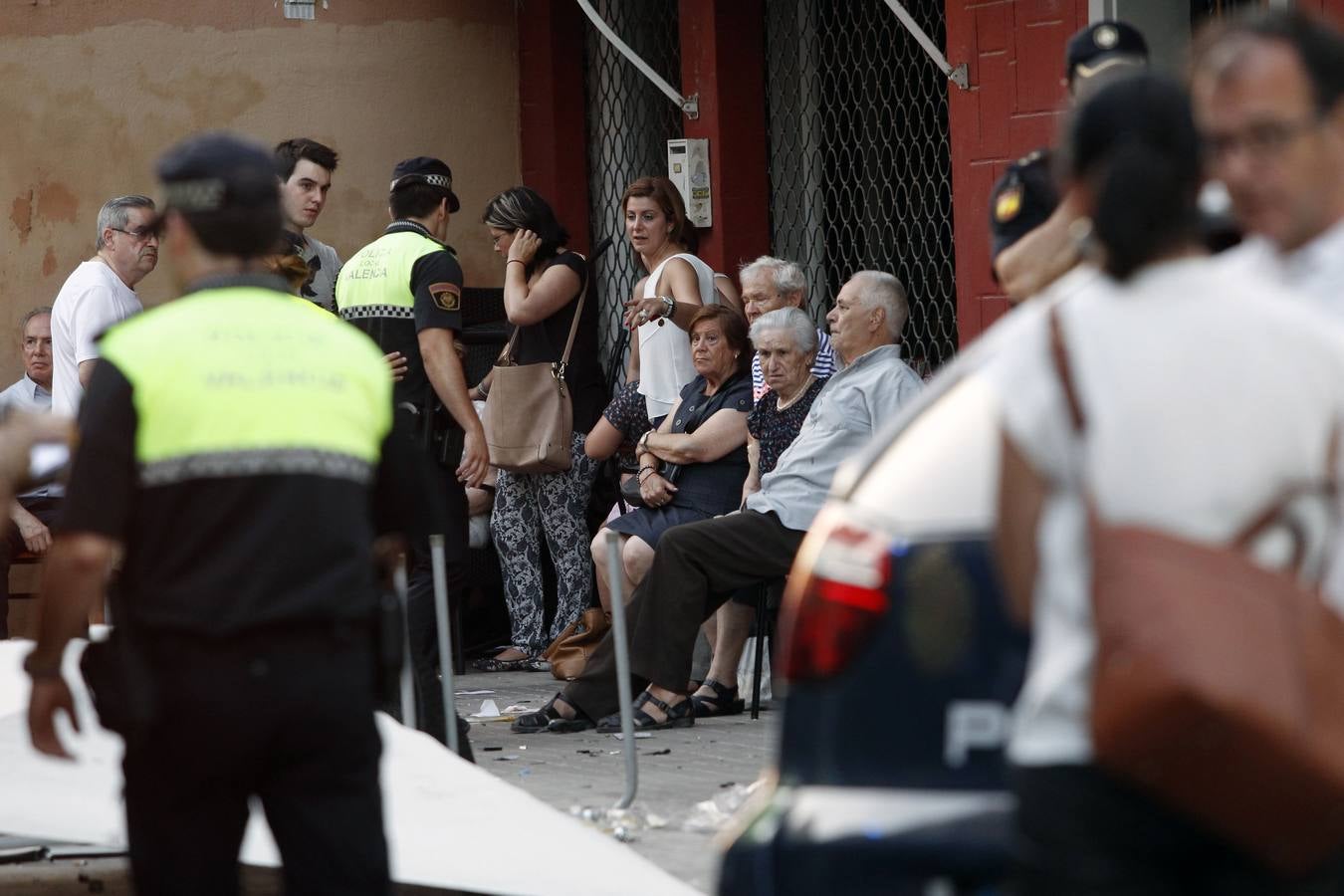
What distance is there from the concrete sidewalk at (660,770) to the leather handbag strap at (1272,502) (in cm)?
313

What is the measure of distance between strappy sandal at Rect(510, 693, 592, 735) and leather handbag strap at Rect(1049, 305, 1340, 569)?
231 inches

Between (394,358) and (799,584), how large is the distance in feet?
15.1

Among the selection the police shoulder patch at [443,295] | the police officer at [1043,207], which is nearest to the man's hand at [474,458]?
the police shoulder patch at [443,295]

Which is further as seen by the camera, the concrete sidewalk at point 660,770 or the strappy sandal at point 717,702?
the strappy sandal at point 717,702

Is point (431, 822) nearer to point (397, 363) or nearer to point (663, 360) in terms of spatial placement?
point (397, 363)

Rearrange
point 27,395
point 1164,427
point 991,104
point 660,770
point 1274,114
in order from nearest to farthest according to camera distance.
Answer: point 1164,427, point 1274,114, point 660,770, point 991,104, point 27,395

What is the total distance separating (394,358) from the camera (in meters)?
7.49

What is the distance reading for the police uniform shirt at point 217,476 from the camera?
330 centimetres

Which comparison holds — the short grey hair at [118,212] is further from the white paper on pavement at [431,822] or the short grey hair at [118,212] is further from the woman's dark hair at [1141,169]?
the woman's dark hair at [1141,169]

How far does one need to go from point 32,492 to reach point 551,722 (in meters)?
3.11

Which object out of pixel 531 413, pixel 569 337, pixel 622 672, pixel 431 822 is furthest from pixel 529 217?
pixel 431 822

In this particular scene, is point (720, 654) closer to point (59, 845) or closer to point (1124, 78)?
point (59, 845)

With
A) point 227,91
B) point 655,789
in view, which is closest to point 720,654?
point 655,789

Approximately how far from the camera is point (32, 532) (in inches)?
376
